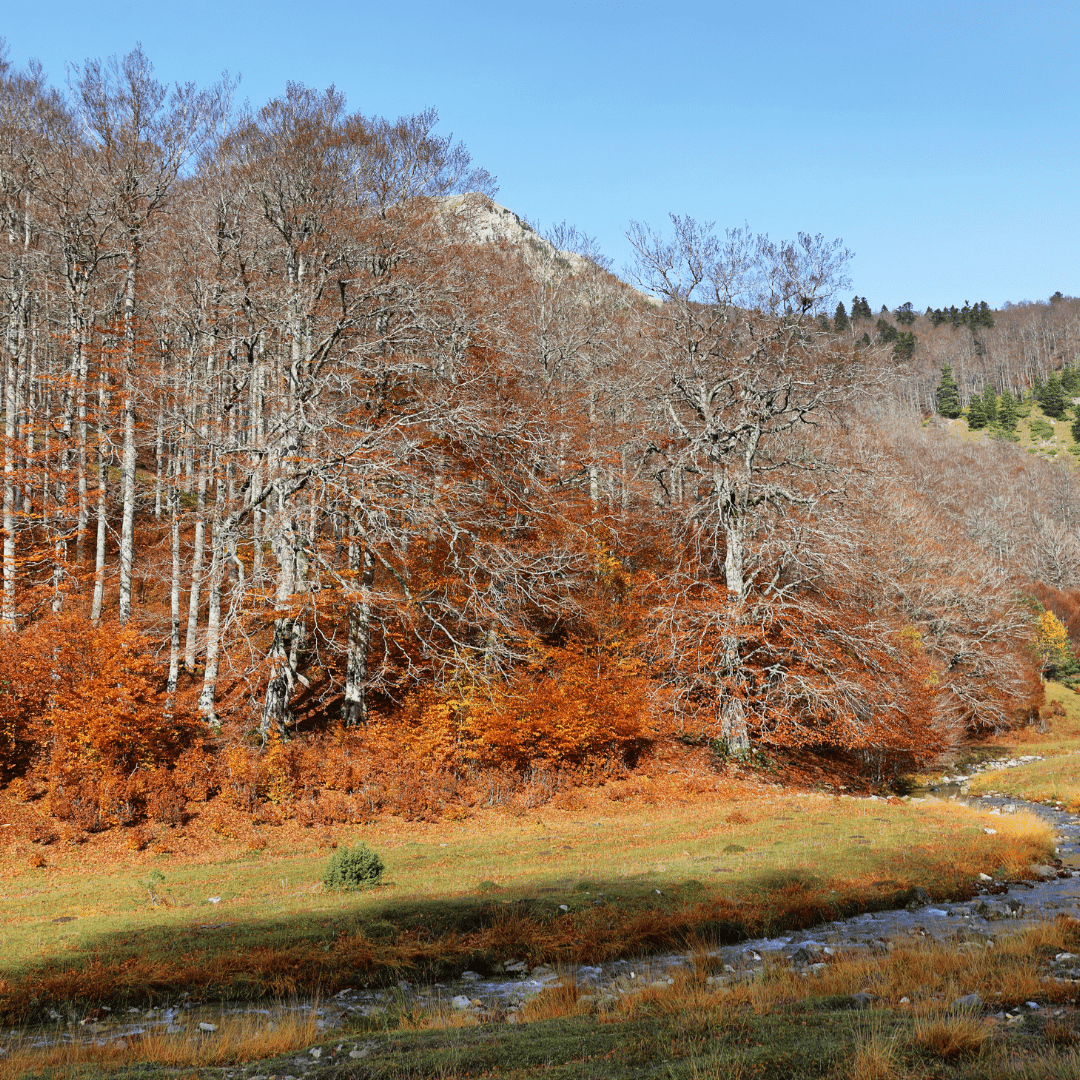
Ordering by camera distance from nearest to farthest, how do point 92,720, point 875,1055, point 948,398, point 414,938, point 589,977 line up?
1. point 875,1055
2. point 589,977
3. point 414,938
4. point 92,720
5. point 948,398

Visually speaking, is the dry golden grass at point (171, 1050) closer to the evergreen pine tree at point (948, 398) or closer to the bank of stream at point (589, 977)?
the bank of stream at point (589, 977)

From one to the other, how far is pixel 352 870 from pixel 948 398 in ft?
489

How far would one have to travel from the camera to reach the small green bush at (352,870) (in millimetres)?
13125

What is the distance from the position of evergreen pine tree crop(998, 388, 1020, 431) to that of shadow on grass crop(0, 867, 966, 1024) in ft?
447

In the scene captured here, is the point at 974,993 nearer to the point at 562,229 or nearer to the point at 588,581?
the point at 588,581

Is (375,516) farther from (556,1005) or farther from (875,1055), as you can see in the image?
(875,1055)

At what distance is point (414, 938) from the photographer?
1066 centimetres

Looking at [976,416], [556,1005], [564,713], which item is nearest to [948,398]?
[976,416]

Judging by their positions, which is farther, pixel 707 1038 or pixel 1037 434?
pixel 1037 434

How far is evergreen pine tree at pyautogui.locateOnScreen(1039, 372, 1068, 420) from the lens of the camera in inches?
5108

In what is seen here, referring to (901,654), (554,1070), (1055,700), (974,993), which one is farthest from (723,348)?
(1055,700)

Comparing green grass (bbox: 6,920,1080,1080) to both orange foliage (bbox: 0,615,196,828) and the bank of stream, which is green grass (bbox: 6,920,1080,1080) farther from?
orange foliage (bbox: 0,615,196,828)

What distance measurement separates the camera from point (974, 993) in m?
7.45

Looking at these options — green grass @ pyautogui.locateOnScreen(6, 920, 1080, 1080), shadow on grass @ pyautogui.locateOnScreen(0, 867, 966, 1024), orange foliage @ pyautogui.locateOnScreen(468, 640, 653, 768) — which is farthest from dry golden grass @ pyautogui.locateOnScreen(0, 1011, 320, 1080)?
orange foliage @ pyautogui.locateOnScreen(468, 640, 653, 768)
